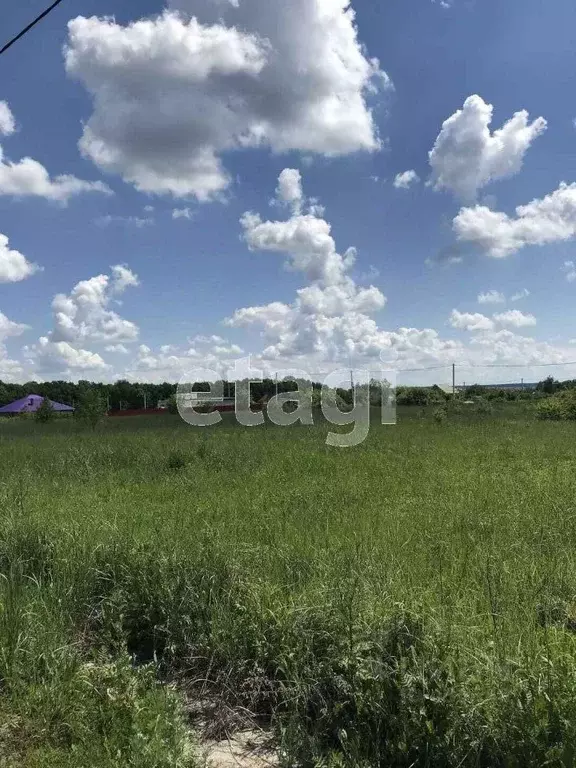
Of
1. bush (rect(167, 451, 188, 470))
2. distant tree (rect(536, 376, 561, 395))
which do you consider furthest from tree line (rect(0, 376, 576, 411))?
bush (rect(167, 451, 188, 470))

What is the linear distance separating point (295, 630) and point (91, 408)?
26.4 m

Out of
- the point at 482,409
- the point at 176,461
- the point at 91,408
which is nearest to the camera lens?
the point at 176,461

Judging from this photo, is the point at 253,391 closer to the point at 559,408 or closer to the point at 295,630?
the point at 559,408

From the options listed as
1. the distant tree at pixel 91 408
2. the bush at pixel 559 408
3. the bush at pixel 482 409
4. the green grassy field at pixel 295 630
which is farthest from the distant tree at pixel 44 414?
the green grassy field at pixel 295 630

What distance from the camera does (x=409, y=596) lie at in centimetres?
318

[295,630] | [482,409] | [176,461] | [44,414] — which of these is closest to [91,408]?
[44,414]

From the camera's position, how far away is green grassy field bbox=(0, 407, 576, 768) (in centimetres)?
222

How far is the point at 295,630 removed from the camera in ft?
9.36

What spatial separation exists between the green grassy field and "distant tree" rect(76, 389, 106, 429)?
22.0 meters

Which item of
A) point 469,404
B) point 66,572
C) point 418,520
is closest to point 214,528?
point 66,572

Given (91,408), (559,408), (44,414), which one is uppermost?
(91,408)

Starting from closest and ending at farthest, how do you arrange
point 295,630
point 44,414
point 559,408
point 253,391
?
1. point 295,630
2. point 559,408
3. point 44,414
4. point 253,391

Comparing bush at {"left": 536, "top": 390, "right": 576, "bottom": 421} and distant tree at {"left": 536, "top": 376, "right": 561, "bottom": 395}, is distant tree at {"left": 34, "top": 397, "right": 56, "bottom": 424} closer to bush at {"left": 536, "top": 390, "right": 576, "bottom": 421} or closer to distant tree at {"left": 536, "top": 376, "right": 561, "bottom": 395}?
bush at {"left": 536, "top": 390, "right": 576, "bottom": 421}

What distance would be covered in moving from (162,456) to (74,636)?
850 cm
